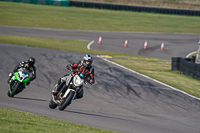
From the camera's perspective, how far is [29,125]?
264 inches

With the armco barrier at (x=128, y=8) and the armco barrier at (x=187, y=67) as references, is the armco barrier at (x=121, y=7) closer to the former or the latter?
the armco barrier at (x=128, y=8)

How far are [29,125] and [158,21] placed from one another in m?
47.6

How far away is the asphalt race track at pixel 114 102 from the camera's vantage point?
29.8ft

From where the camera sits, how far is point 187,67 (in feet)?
60.1

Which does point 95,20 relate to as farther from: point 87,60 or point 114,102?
point 87,60

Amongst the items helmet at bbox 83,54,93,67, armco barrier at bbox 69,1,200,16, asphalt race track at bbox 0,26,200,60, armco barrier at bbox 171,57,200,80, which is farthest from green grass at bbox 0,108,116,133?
armco barrier at bbox 69,1,200,16

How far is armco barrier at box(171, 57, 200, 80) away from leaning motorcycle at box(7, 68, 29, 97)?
31.6 feet

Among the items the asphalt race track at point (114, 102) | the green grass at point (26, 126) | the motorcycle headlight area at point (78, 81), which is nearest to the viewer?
the green grass at point (26, 126)

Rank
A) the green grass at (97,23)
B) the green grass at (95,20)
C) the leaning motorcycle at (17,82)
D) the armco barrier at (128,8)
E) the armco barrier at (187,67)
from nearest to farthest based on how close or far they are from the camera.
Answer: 1. the leaning motorcycle at (17,82)
2. the armco barrier at (187,67)
3. the green grass at (97,23)
4. the green grass at (95,20)
5. the armco barrier at (128,8)

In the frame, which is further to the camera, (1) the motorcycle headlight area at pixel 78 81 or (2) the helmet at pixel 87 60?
(2) the helmet at pixel 87 60

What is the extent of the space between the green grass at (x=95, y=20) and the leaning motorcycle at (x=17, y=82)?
27823 millimetres

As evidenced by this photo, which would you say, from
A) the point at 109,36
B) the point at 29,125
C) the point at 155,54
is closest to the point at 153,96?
the point at 29,125

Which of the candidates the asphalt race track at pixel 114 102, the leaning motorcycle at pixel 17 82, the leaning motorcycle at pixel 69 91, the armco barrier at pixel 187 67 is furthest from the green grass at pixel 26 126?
the armco barrier at pixel 187 67

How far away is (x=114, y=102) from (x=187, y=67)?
27.5ft
